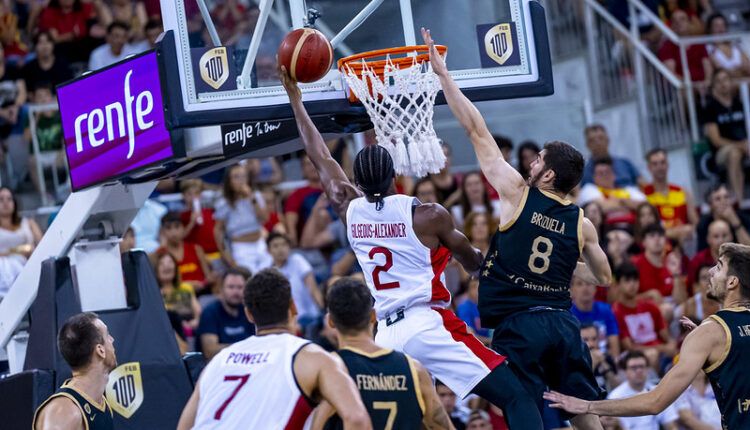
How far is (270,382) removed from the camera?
624 cm

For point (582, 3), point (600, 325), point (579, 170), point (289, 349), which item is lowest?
point (600, 325)

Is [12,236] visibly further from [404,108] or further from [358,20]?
[404,108]

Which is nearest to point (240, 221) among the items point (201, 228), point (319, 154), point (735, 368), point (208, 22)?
point (201, 228)

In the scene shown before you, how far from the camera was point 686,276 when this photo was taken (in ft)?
45.1

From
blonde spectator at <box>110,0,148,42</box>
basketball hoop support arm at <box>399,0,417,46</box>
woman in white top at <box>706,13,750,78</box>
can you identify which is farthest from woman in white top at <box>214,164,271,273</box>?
woman in white top at <box>706,13,750,78</box>

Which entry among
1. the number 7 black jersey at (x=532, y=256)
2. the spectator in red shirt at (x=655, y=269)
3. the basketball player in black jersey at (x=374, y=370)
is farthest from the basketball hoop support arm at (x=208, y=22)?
the spectator in red shirt at (x=655, y=269)

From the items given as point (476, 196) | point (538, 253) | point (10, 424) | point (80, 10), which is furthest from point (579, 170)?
point (80, 10)

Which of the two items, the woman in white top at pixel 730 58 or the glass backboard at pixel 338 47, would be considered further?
the woman in white top at pixel 730 58

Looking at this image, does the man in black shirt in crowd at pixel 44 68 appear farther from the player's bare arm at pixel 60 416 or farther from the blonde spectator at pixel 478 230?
the player's bare arm at pixel 60 416

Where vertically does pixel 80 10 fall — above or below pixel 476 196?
above

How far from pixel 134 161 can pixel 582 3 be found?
966 centimetres

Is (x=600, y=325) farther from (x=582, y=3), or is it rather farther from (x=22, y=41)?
(x=22, y=41)

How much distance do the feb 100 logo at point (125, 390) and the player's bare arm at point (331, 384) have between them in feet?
9.99

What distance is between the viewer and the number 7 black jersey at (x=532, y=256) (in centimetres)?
762
